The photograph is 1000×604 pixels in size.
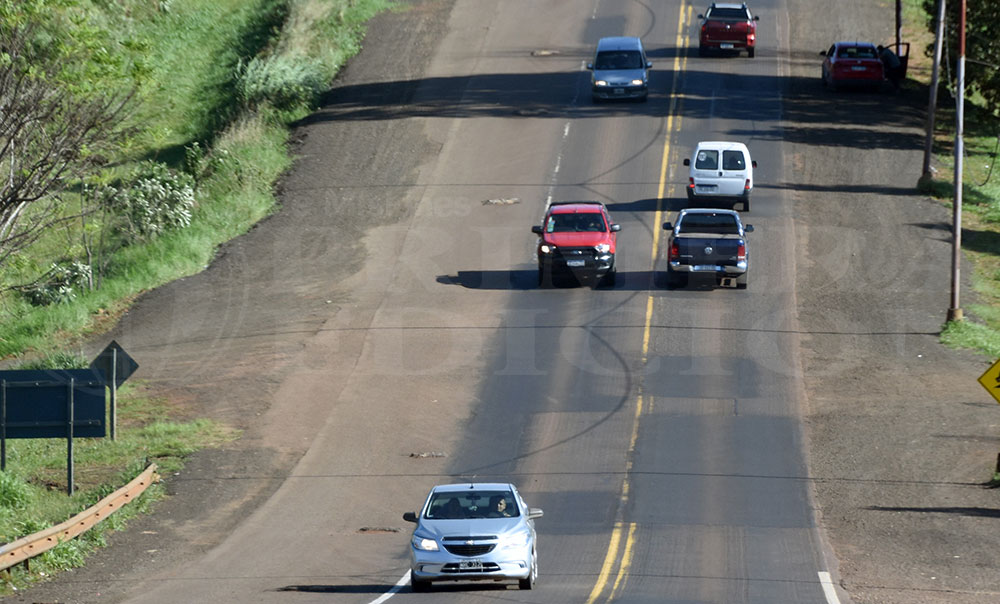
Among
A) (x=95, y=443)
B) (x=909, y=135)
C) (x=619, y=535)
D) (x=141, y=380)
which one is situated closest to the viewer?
(x=619, y=535)

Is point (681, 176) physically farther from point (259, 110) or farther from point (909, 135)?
point (259, 110)

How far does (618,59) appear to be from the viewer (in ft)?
181

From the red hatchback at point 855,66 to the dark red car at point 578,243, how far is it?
21.7 metres

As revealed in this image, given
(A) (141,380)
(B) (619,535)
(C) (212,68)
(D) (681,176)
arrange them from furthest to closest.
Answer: (C) (212,68), (D) (681,176), (A) (141,380), (B) (619,535)

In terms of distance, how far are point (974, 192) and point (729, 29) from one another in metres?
16.0

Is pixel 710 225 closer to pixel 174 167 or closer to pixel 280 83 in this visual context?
pixel 174 167

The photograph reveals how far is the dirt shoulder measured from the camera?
22719 millimetres

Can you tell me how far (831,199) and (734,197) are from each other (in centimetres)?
435

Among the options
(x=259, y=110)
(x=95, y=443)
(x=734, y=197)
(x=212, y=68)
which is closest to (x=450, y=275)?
(x=734, y=197)

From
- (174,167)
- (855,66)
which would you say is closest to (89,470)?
(174,167)

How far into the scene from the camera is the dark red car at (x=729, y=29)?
61500 mm

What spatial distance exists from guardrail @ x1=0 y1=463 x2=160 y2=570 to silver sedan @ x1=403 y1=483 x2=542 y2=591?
18.1ft

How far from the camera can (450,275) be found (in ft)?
132

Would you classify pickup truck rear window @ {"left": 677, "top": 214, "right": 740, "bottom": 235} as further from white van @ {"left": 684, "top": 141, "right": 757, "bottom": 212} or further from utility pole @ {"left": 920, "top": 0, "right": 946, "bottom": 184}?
utility pole @ {"left": 920, "top": 0, "right": 946, "bottom": 184}
